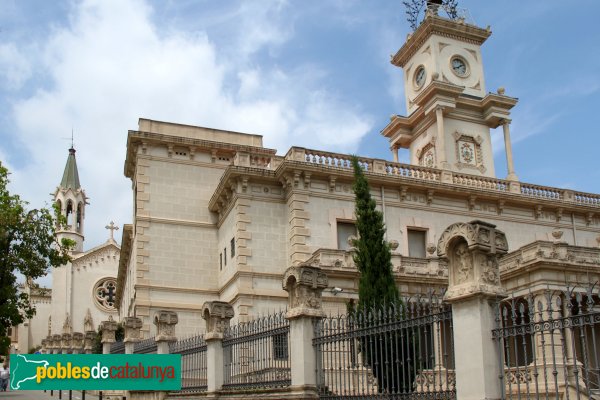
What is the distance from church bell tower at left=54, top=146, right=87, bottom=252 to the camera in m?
77.3

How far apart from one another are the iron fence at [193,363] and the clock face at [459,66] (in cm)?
2342

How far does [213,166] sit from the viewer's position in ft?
107

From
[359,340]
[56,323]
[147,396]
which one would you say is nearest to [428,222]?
[147,396]

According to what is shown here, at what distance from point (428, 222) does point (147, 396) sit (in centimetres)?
1495

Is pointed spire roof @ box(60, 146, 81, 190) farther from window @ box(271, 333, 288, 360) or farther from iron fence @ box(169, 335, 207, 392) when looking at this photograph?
window @ box(271, 333, 288, 360)

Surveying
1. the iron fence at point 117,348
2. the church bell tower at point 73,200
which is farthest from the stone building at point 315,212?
the church bell tower at point 73,200

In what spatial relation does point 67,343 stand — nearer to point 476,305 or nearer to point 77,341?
point 77,341

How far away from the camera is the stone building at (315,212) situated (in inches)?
1061

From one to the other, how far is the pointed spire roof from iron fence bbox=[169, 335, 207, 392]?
63679mm

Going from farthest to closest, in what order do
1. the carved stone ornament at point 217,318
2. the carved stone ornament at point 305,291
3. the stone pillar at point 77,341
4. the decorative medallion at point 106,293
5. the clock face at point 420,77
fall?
the decorative medallion at point 106,293 → the clock face at point 420,77 → the stone pillar at point 77,341 → the carved stone ornament at point 217,318 → the carved stone ornament at point 305,291

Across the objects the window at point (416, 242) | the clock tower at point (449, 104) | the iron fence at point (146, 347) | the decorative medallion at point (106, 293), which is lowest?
the iron fence at point (146, 347)

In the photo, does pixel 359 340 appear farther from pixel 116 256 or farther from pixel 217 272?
pixel 116 256

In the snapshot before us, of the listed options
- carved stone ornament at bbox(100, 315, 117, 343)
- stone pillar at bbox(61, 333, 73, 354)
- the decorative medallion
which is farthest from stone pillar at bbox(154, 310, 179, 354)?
the decorative medallion

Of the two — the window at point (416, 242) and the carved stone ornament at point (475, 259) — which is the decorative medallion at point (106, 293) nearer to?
the window at point (416, 242)
